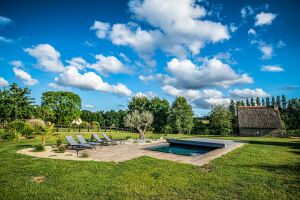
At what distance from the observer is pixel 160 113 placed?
41.4 metres

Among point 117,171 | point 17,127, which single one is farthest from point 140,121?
point 117,171

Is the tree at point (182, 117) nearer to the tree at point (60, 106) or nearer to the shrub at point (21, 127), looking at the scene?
the tree at point (60, 106)

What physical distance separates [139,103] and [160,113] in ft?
20.4

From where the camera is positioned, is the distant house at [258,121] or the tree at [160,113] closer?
the distant house at [258,121]

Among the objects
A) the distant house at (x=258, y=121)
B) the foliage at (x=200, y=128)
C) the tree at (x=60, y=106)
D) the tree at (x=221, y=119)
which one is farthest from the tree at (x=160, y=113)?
the tree at (x=60, y=106)

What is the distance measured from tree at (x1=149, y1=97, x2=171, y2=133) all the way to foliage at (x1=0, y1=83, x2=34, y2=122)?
80.1ft

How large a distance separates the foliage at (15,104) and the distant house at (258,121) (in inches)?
1380

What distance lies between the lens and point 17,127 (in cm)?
1695

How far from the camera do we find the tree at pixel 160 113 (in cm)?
4066

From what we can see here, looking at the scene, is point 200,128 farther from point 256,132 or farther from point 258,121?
point 258,121

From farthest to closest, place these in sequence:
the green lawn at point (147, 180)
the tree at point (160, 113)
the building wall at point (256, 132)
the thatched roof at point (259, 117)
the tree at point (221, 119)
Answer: the tree at point (160, 113), the tree at point (221, 119), the thatched roof at point (259, 117), the building wall at point (256, 132), the green lawn at point (147, 180)

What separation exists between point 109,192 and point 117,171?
186 centimetres

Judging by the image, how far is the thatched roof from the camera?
2860 centimetres

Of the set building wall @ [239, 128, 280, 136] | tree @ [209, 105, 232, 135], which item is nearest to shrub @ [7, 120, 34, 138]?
tree @ [209, 105, 232, 135]
